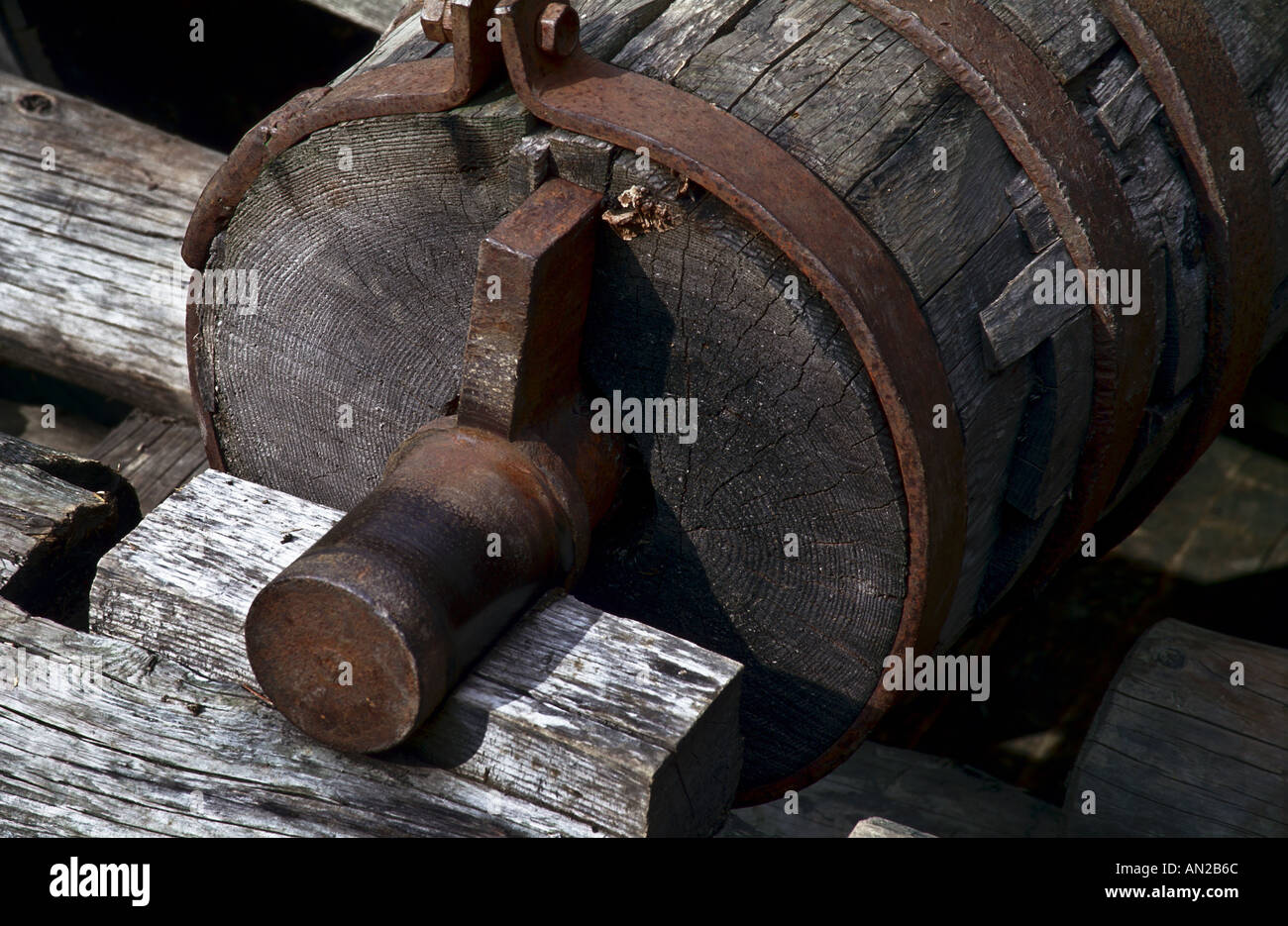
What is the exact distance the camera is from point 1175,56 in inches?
82.5

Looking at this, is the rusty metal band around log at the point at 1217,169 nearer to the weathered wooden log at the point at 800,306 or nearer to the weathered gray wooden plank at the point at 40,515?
the weathered wooden log at the point at 800,306

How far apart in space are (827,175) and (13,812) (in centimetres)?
139

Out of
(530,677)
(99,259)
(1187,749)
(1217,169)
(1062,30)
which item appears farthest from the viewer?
(99,259)

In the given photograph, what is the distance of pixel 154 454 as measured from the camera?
10.2 feet

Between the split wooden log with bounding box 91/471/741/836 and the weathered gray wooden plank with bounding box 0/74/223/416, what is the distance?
1.32m

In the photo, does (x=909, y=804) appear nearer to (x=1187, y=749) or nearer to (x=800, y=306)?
(x=1187, y=749)

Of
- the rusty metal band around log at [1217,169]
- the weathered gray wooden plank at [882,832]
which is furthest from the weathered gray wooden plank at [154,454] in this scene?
the rusty metal band around log at [1217,169]

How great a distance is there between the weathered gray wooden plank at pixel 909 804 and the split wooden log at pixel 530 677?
1.00m

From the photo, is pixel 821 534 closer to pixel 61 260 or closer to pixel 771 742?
pixel 771 742

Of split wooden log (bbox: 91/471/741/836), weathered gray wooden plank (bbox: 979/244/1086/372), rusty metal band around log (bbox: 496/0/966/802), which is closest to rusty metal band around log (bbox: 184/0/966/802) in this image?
rusty metal band around log (bbox: 496/0/966/802)

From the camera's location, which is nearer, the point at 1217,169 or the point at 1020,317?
the point at 1020,317

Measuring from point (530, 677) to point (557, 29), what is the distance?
35.2 inches

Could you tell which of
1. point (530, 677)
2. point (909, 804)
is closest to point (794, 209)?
point (530, 677)
